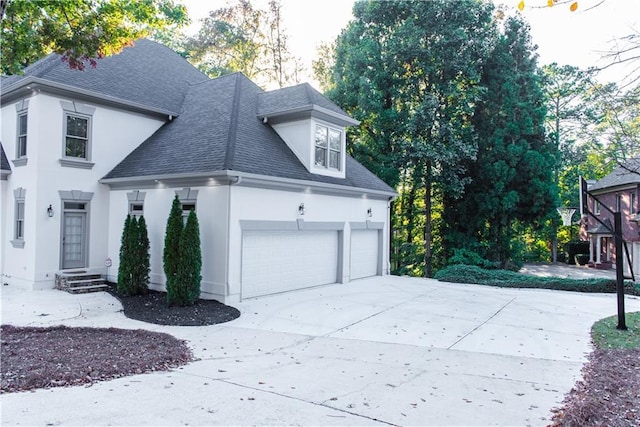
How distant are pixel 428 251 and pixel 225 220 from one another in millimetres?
13211

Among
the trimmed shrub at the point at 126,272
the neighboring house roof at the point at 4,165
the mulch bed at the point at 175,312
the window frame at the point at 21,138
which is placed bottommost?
the mulch bed at the point at 175,312

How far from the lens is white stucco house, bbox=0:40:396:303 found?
1109 centimetres

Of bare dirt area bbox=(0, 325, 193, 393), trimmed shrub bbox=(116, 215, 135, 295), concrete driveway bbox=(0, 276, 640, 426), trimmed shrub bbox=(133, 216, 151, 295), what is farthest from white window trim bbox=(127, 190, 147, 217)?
bare dirt area bbox=(0, 325, 193, 393)

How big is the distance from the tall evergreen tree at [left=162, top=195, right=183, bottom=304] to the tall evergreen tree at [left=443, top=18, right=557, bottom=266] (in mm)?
14268

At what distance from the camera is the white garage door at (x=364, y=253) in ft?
51.3

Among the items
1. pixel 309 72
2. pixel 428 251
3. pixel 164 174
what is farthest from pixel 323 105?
pixel 309 72

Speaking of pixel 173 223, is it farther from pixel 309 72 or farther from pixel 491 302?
pixel 309 72

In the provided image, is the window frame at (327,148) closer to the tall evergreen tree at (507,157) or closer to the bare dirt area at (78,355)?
the tall evergreen tree at (507,157)

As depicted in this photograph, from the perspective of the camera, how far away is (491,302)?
11930mm

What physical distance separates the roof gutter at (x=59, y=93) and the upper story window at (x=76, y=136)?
0.65 metres

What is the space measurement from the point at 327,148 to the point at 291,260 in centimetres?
415

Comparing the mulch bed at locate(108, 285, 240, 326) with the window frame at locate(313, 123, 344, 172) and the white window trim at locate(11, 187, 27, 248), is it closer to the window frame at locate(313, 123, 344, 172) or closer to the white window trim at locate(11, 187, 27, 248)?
the white window trim at locate(11, 187, 27, 248)

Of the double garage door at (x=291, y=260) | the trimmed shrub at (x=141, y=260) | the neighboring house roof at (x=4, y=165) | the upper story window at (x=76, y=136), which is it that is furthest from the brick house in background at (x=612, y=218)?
the neighboring house roof at (x=4, y=165)

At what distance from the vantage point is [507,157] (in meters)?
20.1
